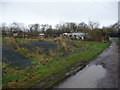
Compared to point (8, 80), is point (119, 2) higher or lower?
higher

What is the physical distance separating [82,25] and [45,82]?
3317 inches

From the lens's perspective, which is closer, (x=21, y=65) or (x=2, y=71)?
(x=2, y=71)

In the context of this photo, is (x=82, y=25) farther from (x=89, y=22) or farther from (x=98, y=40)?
(x=98, y=40)

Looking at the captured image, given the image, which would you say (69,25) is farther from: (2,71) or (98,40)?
(2,71)

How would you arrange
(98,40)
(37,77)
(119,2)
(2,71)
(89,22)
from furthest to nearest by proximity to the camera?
(89,22) < (98,40) < (119,2) < (2,71) < (37,77)

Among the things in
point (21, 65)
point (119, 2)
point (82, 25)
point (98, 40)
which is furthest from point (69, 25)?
point (21, 65)

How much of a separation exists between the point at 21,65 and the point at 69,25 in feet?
251

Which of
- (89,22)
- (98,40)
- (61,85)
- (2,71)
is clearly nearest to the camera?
(61,85)

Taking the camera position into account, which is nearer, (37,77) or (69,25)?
(37,77)

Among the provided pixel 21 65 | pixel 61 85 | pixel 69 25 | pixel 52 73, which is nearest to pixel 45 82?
pixel 61 85

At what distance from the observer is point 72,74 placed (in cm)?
1101

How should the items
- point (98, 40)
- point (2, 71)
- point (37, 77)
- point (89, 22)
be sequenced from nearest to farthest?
point (37, 77) < point (2, 71) < point (98, 40) < point (89, 22)

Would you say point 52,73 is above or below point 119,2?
below

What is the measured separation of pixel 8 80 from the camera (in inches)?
356
